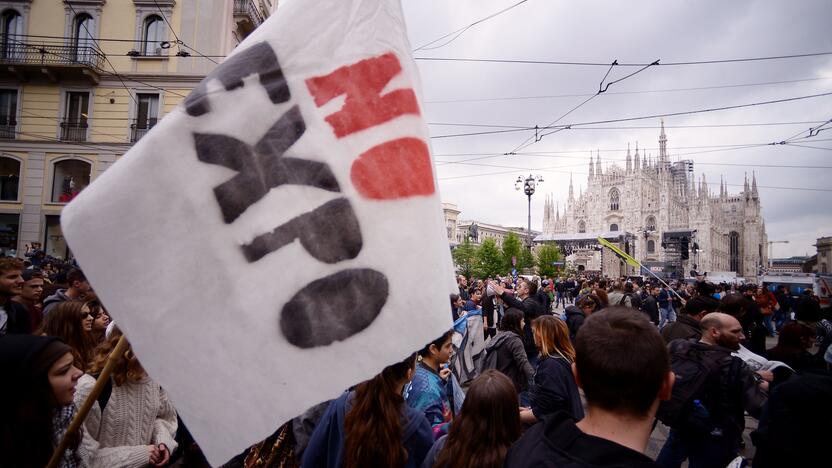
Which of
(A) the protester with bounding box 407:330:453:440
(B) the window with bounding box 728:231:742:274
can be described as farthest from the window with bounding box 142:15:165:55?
(B) the window with bounding box 728:231:742:274

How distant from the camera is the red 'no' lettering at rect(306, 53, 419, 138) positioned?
1.63 meters

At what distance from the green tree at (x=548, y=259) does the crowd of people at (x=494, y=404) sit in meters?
44.3

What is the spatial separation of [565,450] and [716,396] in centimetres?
272

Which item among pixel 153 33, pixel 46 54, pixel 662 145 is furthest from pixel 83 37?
pixel 662 145

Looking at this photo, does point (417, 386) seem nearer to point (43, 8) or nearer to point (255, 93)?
point (255, 93)

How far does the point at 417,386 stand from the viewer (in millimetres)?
2902

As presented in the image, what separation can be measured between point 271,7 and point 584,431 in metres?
27.2

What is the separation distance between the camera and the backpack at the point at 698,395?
321 cm

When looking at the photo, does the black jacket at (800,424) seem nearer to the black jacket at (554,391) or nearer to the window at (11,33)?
the black jacket at (554,391)

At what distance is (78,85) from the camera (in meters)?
16.5

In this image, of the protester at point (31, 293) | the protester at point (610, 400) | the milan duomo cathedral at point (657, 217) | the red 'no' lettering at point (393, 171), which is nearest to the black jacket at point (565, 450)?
the protester at point (610, 400)

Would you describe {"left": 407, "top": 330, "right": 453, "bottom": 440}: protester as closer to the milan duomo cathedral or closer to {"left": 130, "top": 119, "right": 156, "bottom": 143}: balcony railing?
{"left": 130, "top": 119, "right": 156, "bottom": 143}: balcony railing

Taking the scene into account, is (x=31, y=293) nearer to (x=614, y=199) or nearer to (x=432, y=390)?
(x=432, y=390)

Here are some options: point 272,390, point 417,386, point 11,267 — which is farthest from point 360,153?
point 11,267
